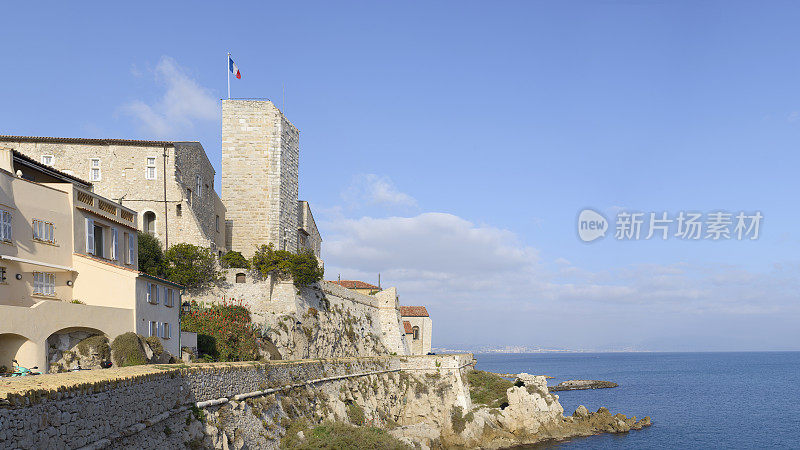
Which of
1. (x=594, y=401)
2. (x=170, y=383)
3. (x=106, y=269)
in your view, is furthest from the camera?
(x=594, y=401)

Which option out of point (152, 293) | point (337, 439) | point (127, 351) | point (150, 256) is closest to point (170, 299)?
point (152, 293)

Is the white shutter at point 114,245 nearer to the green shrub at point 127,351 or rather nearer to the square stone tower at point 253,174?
the green shrub at point 127,351

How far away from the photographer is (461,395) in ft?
149

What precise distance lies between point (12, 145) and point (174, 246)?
13.1 meters

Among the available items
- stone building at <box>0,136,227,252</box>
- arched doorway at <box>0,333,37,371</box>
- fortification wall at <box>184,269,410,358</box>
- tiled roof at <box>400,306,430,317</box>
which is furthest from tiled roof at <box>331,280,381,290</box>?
arched doorway at <box>0,333,37,371</box>

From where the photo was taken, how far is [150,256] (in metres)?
39.1

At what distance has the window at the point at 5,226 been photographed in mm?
21109

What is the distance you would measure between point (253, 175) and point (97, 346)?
3034cm

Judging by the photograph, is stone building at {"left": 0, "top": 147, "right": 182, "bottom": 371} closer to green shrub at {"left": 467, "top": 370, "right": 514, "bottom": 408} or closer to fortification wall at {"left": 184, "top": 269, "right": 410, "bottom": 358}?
fortification wall at {"left": 184, "top": 269, "right": 410, "bottom": 358}

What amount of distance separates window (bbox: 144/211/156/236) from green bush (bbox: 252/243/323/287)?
753 cm

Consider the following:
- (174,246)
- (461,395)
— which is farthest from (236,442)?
(461,395)

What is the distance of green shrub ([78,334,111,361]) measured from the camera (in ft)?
67.1

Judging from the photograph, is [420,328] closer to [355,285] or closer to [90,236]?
[355,285]

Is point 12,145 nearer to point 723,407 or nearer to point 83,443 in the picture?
point 83,443
